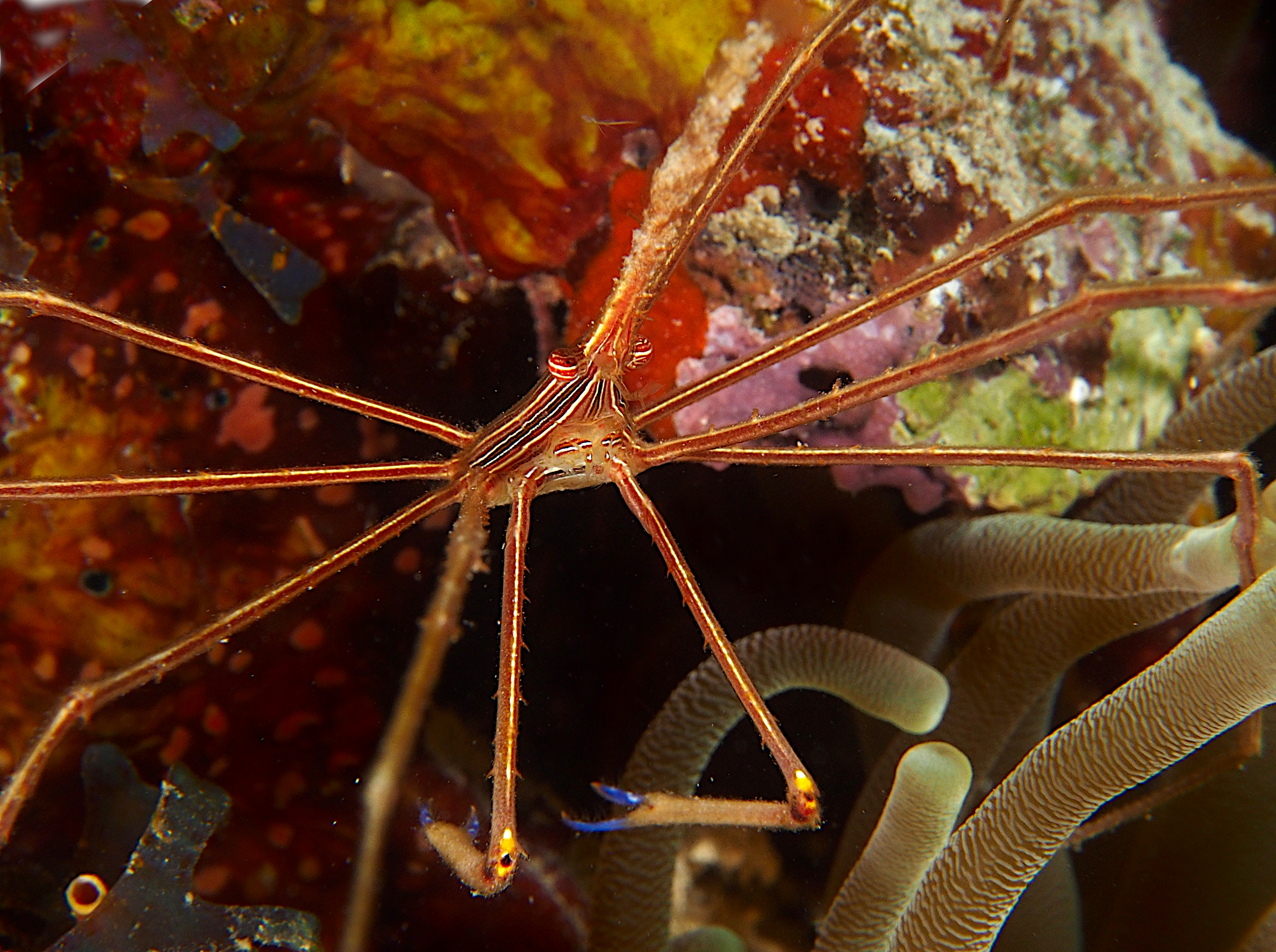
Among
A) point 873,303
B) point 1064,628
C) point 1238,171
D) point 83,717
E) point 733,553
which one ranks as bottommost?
point 83,717

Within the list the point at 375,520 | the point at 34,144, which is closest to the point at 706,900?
the point at 375,520

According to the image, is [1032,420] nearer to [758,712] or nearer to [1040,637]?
[1040,637]

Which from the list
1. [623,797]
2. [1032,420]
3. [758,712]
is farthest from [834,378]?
[623,797]

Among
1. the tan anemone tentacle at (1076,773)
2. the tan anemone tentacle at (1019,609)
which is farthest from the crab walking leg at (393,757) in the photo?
the tan anemone tentacle at (1019,609)

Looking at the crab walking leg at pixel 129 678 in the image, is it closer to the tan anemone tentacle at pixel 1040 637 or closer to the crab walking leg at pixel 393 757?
the crab walking leg at pixel 393 757

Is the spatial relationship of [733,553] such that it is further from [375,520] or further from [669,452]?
[375,520]

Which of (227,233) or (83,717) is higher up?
(227,233)
